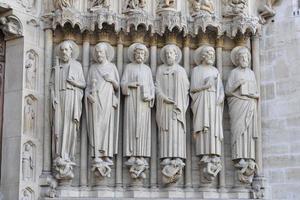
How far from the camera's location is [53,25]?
8898 millimetres

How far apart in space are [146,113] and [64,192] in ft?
4.43

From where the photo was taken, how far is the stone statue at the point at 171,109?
8805 millimetres

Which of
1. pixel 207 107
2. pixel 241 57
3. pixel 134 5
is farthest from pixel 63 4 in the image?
pixel 241 57

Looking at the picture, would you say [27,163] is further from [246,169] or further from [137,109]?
[246,169]

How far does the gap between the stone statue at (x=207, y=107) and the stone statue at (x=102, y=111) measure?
96 centimetres

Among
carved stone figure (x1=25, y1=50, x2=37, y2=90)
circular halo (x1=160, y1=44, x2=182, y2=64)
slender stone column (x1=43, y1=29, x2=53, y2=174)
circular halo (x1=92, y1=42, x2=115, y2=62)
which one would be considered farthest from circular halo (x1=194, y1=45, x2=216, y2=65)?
carved stone figure (x1=25, y1=50, x2=37, y2=90)

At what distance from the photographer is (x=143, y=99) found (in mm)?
8812

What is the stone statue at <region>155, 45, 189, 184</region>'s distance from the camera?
8805 mm

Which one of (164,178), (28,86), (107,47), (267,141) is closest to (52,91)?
(28,86)

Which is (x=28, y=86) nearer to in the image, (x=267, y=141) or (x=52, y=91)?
(x=52, y=91)

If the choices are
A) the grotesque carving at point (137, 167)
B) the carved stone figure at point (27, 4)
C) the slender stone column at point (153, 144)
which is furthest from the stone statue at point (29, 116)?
the slender stone column at point (153, 144)

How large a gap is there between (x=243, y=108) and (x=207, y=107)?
0.45m

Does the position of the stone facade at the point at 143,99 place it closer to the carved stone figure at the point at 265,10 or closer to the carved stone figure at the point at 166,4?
the carved stone figure at the point at 166,4

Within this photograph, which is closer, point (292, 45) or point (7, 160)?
point (7, 160)
